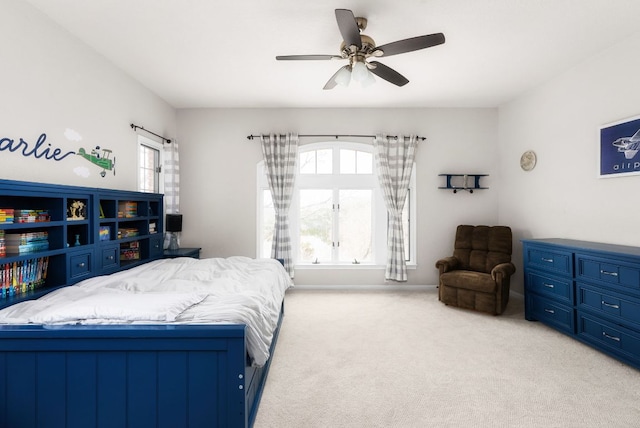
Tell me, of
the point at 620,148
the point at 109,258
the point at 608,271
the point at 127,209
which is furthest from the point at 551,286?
the point at 127,209

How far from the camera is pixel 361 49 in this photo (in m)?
2.41

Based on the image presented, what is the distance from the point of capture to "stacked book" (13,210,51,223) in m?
2.19

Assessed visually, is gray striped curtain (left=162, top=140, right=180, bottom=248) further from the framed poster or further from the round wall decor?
the framed poster

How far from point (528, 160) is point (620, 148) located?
1.20 meters

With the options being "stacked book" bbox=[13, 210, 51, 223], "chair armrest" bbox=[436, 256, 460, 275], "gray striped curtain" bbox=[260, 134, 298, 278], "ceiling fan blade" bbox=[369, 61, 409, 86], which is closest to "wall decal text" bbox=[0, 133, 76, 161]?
"stacked book" bbox=[13, 210, 51, 223]

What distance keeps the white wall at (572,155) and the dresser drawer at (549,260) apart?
0.48m

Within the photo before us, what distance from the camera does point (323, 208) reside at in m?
4.93

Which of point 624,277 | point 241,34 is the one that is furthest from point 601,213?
point 241,34

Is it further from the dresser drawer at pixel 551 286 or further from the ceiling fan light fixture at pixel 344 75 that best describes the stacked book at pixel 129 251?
the dresser drawer at pixel 551 286

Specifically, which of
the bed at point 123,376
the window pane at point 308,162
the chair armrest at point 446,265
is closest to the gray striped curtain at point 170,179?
the window pane at point 308,162

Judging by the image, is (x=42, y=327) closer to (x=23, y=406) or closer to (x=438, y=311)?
(x=23, y=406)

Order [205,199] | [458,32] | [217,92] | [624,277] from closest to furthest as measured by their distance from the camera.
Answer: [624,277] → [458,32] → [217,92] → [205,199]

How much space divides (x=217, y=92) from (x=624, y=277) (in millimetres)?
4805

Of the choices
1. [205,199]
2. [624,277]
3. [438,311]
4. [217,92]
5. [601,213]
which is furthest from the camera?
[205,199]
